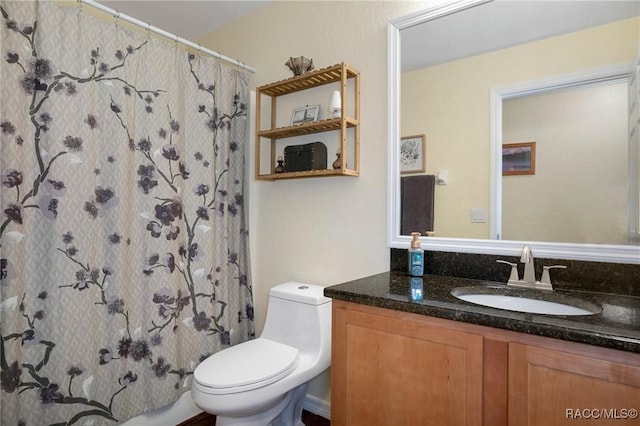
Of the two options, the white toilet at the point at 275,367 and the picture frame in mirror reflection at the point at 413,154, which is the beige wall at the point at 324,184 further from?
the white toilet at the point at 275,367

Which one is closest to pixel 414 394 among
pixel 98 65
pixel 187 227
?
pixel 187 227

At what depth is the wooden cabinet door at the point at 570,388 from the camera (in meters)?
0.74

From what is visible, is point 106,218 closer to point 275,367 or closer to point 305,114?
point 275,367

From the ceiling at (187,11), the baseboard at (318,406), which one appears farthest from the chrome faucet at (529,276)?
the ceiling at (187,11)

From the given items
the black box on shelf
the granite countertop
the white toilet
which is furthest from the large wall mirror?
the white toilet

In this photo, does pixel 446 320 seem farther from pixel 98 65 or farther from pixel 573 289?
pixel 98 65

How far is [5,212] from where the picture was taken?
1.28 metres

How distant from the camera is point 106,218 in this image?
5.08 feet

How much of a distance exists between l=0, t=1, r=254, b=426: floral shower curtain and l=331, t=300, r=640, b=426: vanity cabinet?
100 cm

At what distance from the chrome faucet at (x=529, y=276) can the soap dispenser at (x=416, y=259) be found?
33cm

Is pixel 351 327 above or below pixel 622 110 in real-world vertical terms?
below

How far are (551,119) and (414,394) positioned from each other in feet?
3.66

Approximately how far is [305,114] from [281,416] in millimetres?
1577

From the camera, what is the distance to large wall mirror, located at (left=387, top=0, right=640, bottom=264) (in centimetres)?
119
